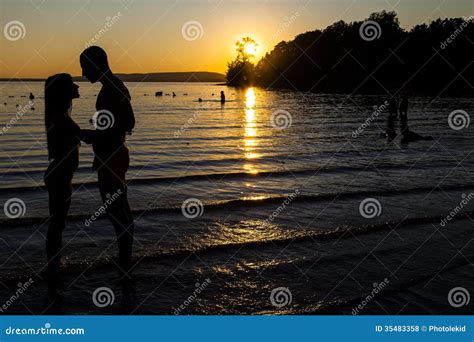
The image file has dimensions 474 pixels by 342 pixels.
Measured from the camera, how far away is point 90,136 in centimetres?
555

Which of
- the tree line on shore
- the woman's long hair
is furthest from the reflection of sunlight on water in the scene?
the tree line on shore

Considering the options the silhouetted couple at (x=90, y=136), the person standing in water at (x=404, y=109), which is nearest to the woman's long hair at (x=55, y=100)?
the silhouetted couple at (x=90, y=136)

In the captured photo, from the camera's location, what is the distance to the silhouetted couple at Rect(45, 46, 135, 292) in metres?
5.54

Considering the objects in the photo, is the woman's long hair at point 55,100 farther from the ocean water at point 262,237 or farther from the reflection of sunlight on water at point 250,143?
the reflection of sunlight on water at point 250,143

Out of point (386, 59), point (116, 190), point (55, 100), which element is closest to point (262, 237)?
point (116, 190)

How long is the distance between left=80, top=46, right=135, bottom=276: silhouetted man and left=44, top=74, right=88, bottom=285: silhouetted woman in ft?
0.95

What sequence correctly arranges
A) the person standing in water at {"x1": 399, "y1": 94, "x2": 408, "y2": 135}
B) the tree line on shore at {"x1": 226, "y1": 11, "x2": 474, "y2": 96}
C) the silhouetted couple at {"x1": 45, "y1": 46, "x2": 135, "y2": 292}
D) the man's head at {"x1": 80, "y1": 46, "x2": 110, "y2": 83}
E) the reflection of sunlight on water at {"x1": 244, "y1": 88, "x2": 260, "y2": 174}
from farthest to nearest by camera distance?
the tree line on shore at {"x1": 226, "y1": 11, "x2": 474, "y2": 96}, the person standing in water at {"x1": 399, "y1": 94, "x2": 408, "y2": 135}, the reflection of sunlight on water at {"x1": 244, "y1": 88, "x2": 260, "y2": 174}, the silhouetted couple at {"x1": 45, "y1": 46, "x2": 135, "y2": 292}, the man's head at {"x1": 80, "y1": 46, "x2": 110, "y2": 83}

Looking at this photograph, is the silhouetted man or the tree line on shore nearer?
the silhouetted man

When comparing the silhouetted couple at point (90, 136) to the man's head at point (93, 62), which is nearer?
the man's head at point (93, 62)

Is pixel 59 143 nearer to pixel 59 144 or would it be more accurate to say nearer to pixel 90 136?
pixel 59 144

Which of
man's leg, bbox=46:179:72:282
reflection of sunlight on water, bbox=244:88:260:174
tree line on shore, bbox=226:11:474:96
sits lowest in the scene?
man's leg, bbox=46:179:72:282

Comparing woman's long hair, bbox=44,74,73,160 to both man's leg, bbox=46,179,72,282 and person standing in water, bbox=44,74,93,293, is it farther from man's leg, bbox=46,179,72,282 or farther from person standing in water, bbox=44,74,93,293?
man's leg, bbox=46,179,72,282

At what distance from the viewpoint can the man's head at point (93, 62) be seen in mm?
5426

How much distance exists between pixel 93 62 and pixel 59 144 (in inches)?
41.7
